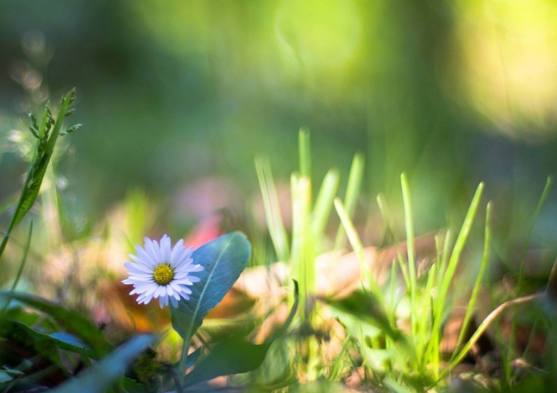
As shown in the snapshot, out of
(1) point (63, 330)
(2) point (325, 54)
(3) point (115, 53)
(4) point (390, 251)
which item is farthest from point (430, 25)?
(1) point (63, 330)

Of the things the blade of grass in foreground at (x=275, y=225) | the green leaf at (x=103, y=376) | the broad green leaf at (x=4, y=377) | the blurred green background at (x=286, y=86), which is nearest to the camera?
the green leaf at (x=103, y=376)

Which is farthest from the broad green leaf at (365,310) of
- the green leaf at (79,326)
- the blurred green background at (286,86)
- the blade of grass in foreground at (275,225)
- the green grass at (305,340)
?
the blurred green background at (286,86)

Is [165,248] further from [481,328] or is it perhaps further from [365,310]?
[481,328]

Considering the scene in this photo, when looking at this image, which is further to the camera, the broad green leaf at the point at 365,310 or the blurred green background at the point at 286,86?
the blurred green background at the point at 286,86

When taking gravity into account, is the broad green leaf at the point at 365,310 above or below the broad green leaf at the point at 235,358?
above

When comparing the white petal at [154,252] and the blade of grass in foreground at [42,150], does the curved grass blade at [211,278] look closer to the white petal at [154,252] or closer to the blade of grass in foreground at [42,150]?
the white petal at [154,252]

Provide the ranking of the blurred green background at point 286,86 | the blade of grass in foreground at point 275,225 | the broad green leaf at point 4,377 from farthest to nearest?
1. the blurred green background at point 286,86
2. the blade of grass in foreground at point 275,225
3. the broad green leaf at point 4,377
